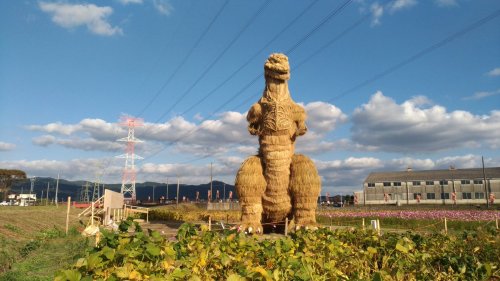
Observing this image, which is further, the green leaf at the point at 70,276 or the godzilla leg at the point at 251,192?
the godzilla leg at the point at 251,192

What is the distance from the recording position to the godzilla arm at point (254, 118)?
10469 millimetres

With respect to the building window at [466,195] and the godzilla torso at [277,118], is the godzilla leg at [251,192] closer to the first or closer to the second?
the godzilla torso at [277,118]

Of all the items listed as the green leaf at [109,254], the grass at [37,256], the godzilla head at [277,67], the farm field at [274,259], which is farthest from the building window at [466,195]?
the green leaf at [109,254]

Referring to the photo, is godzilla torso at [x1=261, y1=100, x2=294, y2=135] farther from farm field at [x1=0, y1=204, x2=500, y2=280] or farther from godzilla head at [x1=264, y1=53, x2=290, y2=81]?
farm field at [x1=0, y1=204, x2=500, y2=280]

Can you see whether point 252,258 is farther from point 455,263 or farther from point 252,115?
point 252,115

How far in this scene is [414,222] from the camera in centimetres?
1820

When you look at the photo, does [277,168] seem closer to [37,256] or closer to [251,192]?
[251,192]

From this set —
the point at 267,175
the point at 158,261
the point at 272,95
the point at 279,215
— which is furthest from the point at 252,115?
the point at 158,261

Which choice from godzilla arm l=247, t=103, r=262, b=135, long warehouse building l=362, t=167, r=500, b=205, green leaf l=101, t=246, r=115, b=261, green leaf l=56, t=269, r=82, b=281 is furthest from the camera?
long warehouse building l=362, t=167, r=500, b=205

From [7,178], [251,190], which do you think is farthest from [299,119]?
[7,178]

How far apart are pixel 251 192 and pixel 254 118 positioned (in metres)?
1.98

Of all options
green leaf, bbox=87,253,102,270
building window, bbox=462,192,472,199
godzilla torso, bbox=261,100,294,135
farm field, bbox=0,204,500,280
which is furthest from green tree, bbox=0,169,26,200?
green leaf, bbox=87,253,102,270

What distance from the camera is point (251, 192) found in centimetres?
985

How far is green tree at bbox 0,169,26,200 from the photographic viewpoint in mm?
67812
